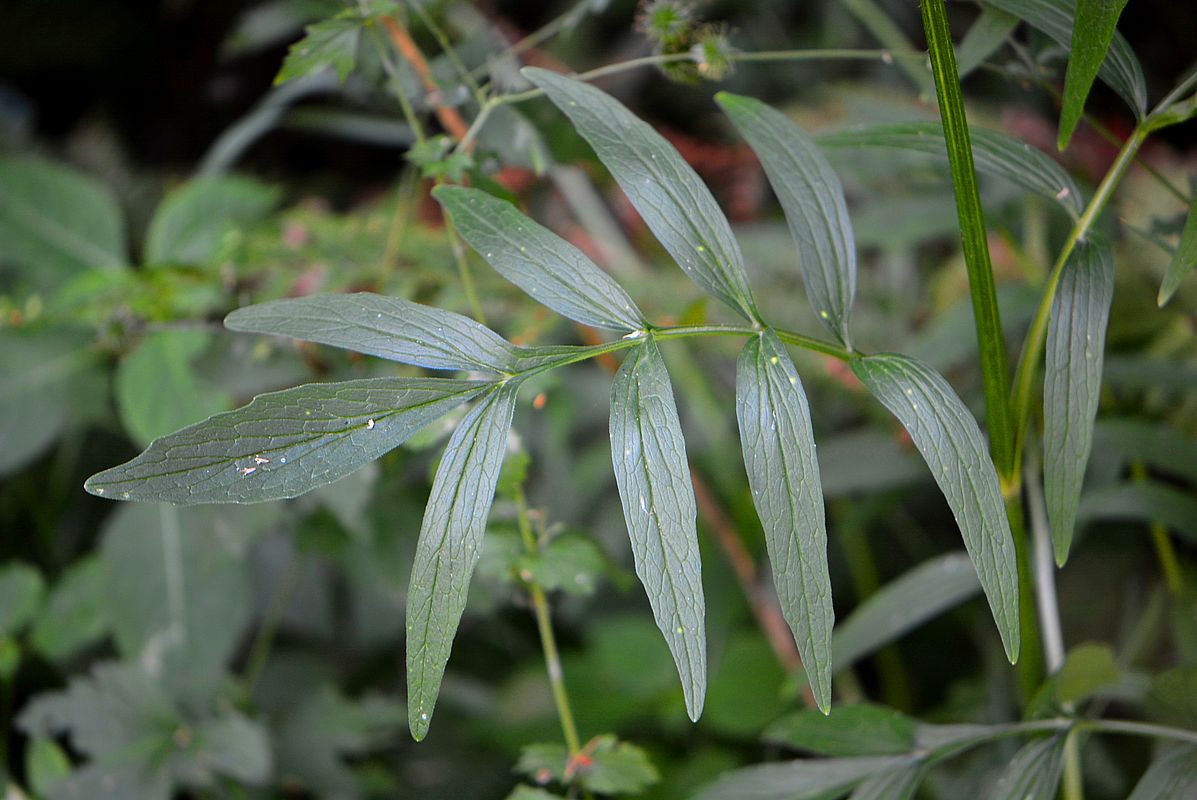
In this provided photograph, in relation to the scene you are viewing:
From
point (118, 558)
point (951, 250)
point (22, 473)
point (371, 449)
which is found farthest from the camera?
point (951, 250)

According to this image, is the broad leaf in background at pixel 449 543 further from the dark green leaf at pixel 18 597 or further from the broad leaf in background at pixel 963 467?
the dark green leaf at pixel 18 597

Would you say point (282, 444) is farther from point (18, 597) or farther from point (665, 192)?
point (18, 597)

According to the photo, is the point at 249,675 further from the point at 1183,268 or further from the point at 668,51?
the point at 1183,268

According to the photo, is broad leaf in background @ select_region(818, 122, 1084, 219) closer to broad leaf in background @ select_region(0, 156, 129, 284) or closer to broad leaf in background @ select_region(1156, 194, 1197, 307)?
broad leaf in background @ select_region(1156, 194, 1197, 307)

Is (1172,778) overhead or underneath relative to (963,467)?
underneath

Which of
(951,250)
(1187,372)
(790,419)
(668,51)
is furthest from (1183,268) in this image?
(951,250)

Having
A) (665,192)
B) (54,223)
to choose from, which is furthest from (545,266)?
(54,223)
